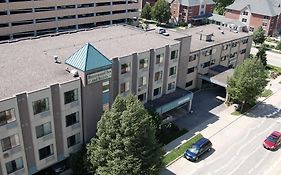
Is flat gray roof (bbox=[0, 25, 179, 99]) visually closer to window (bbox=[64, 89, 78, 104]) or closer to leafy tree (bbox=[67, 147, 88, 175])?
window (bbox=[64, 89, 78, 104])

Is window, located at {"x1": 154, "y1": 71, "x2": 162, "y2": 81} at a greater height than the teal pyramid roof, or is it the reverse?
the teal pyramid roof

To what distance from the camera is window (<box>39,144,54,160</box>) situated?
3584cm

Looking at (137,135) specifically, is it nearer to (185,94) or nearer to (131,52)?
(131,52)

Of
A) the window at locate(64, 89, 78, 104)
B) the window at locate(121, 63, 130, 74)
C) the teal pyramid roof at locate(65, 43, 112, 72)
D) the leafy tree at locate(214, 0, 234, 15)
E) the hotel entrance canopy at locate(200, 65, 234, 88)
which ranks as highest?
the leafy tree at locate(214, 0, 234, 15)

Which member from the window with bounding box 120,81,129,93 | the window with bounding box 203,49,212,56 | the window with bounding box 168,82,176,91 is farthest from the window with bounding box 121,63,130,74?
the window with bounding box 203,49,212,56

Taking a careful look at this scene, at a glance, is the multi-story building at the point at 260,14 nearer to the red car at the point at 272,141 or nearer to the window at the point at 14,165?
the red car at the point at 272,141

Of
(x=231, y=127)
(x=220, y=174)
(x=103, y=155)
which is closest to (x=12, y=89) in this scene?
(x=103, y=155)

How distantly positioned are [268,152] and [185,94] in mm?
15889

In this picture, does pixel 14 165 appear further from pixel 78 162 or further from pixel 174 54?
pixel 174 54

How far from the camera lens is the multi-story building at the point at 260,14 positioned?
109 meters

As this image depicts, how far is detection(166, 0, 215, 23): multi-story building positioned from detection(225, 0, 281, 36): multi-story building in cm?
1231

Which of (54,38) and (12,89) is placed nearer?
(12,89)

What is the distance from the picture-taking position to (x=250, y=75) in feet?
174

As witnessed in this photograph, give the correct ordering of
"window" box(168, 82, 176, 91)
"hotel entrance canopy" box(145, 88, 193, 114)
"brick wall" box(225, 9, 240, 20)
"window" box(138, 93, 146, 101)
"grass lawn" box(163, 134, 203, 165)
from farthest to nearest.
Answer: "brick wall" box(225, 9, 240, 20) → "window" box(168, 82, 176, 91) → "hotel entrance canopy" box(145, 88, 193, 114) → "window" box(138, 93, 146, 101) → "grass lawn" box(163, 134, 203, 165)
